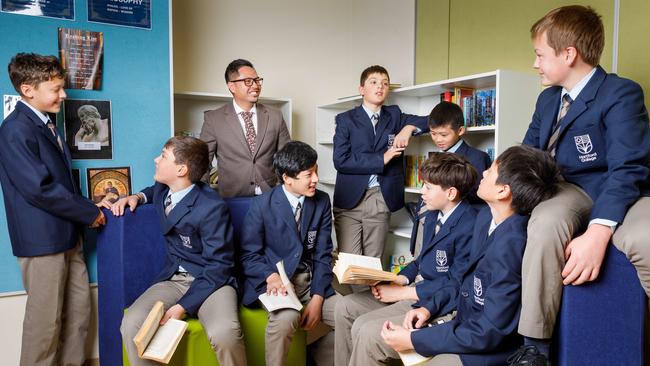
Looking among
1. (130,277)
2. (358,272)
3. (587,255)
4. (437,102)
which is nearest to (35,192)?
(130,277)

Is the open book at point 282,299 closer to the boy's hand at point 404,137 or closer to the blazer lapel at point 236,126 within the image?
the blazer lapel at point 236,126

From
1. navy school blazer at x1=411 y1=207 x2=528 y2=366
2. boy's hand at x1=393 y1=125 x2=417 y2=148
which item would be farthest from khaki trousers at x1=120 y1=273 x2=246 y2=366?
boy's hand at x1=393 y1=125 x2=417 y2=148

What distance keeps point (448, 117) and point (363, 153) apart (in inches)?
24.4

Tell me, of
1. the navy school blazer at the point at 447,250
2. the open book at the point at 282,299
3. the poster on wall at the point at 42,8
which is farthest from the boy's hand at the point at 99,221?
the navy school blazer at the point at 447,250

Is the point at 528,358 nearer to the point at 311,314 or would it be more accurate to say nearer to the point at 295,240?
the point at 311,314

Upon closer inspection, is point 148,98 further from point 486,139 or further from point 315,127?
point 486,139

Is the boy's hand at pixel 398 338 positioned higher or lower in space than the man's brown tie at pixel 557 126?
lower

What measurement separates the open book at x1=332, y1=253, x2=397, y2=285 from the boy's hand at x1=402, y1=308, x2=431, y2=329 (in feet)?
0.62

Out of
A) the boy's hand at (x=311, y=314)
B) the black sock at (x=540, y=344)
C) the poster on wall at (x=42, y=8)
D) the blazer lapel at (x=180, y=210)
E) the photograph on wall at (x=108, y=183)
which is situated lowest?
the boy's hand at (x=311, y=314)

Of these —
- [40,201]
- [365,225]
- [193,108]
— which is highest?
[193,108]

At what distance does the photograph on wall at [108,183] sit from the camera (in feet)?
8.51

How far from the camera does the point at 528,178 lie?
5.11 ft

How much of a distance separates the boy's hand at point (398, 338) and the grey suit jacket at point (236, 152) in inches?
61.6

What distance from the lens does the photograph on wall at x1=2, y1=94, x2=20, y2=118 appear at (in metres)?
2.38
